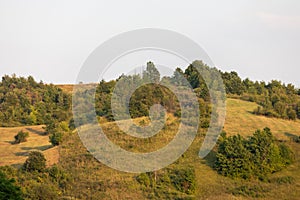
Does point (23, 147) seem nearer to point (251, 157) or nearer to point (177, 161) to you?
point (177, 161)

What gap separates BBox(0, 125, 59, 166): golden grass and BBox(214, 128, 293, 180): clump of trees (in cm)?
1657

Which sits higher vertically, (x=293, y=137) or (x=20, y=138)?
(x=293, y=137)

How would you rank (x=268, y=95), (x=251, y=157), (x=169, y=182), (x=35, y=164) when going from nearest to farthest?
(x=169, y=182) → (x=35, y=164) → (x=251, y=157) → (x=268, y=95)

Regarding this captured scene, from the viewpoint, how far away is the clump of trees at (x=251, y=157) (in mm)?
46031

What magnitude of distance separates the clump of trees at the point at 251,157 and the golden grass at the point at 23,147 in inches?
652

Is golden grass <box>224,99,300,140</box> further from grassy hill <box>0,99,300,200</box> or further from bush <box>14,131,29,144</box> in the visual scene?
bush <box>14,131,29,144</box>

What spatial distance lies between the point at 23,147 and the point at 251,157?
93.4 ft

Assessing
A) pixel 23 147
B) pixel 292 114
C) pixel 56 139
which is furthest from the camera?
pixel 292 114

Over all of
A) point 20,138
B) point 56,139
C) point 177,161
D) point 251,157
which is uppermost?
point 251,157

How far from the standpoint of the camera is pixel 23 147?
6081 centimetres

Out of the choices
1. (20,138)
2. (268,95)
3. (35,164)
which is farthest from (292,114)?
(35,164)

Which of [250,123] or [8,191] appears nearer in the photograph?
[8,191]

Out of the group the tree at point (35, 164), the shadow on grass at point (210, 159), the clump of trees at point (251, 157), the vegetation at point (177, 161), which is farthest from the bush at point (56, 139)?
the clump of trees at point (251, 157)

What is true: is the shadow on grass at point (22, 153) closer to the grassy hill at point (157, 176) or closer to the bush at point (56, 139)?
the grassy hill at point (157, 176)
